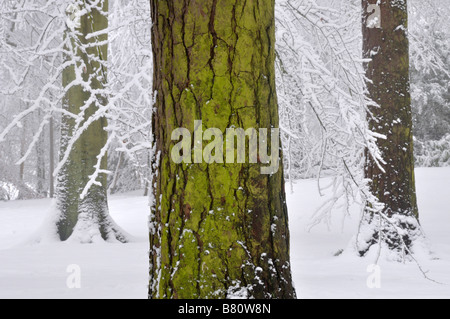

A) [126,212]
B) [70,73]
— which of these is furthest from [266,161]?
[126,212]

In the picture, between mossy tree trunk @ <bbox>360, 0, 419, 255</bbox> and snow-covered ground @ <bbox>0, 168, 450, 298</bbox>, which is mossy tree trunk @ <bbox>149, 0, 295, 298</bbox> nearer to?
snow-covered ground @ <bbox>0, 168, 450, 298</bbox>

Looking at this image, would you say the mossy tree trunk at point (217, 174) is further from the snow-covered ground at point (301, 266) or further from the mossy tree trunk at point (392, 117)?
the mossy tree trunk at point (392, 117)

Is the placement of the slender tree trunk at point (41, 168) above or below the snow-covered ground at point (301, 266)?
above

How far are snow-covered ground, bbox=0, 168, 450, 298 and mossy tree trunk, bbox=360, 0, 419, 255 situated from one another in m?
0.57

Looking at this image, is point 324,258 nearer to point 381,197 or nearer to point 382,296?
point 381,197

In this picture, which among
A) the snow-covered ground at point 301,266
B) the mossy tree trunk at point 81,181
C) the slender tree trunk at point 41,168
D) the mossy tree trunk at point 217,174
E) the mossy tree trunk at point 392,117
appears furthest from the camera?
the slender tree trunk at point 41,168

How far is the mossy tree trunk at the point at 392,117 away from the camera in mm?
6066

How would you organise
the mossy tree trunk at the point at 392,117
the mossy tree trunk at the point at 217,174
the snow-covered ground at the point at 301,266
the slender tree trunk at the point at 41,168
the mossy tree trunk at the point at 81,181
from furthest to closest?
the slender tree trunk at the point at 41,168
the mossy tree trunk at the point at 81,181
the mossy tree trunk at the point at 392,117
the snow-covered ground at the point at 301,266
the mossy tree trunk at the point at 217,174

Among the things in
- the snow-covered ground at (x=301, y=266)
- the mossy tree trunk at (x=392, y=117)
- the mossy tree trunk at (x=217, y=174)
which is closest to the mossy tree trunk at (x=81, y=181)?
the snow-covered ground at (x=301, y=266)

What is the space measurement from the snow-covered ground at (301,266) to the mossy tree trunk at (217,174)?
1524mm

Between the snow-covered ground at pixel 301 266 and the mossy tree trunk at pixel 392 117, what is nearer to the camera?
the snow-covered ground at pixel 301 266

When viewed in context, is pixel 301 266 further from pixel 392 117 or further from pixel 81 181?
pixel 81 181

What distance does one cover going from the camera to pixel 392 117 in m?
6.10

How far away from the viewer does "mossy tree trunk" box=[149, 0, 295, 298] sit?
2383 mm
